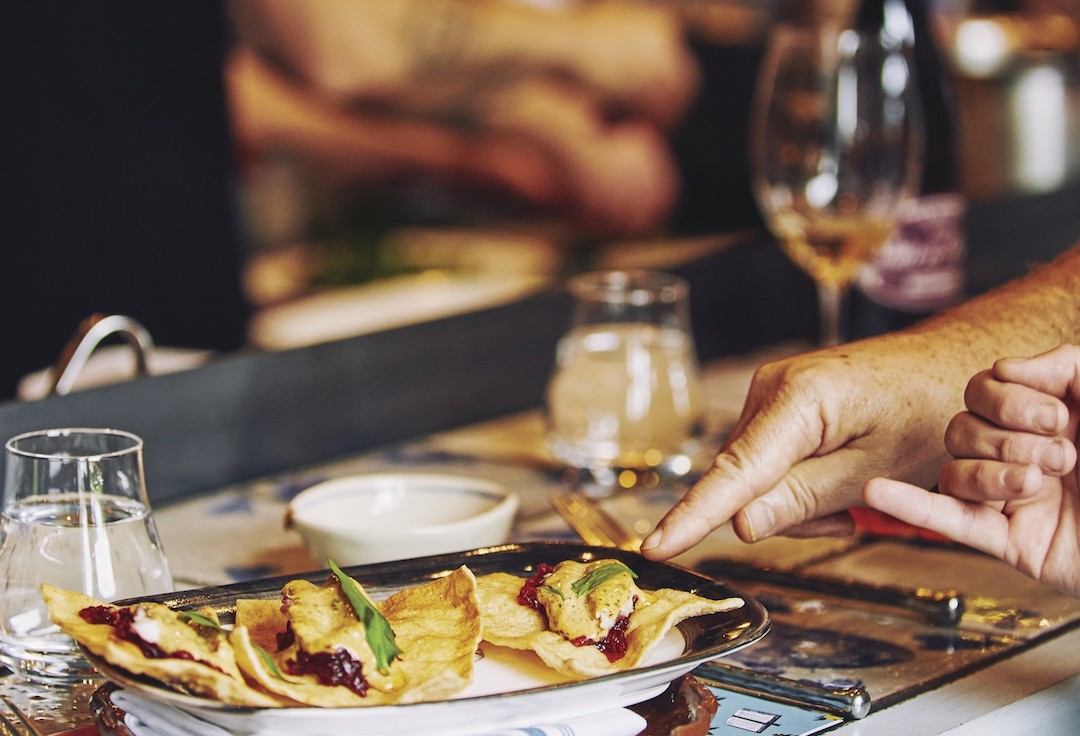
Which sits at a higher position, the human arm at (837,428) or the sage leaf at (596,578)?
the human arm at (837,428)

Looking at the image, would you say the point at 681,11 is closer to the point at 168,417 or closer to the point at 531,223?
the point at 531,223

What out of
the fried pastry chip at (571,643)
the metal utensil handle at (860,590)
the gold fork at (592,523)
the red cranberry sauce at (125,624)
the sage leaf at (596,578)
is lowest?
the metal utensil handle at (860,590)

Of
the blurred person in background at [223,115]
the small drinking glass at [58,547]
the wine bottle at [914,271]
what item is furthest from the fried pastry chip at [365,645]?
the blurred person in background at [223,115]

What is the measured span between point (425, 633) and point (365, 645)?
0.07 m

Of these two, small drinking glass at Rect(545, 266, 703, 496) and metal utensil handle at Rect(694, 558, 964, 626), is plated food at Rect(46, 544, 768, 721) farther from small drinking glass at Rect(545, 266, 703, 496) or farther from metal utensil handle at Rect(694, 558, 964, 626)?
small drinking glass at Rect(545, 266, 703, 496)

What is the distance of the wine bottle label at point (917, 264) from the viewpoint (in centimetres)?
179

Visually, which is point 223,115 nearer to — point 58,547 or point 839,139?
point 839,139

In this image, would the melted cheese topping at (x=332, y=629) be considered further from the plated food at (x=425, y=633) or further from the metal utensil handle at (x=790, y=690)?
the metal utensil handle at (x=790, y=690)

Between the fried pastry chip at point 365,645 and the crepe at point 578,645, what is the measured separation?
0.08 feet

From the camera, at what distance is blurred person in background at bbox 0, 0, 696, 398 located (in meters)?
2.03

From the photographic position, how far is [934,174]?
200 cm

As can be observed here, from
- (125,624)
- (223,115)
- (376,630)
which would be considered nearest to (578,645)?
(376,630)

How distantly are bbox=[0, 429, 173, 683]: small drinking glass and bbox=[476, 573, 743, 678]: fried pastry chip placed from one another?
0.74 ft

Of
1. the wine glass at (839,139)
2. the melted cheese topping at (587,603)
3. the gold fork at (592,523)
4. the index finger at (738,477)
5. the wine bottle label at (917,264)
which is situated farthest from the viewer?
the wine bottle label at (917,264)
